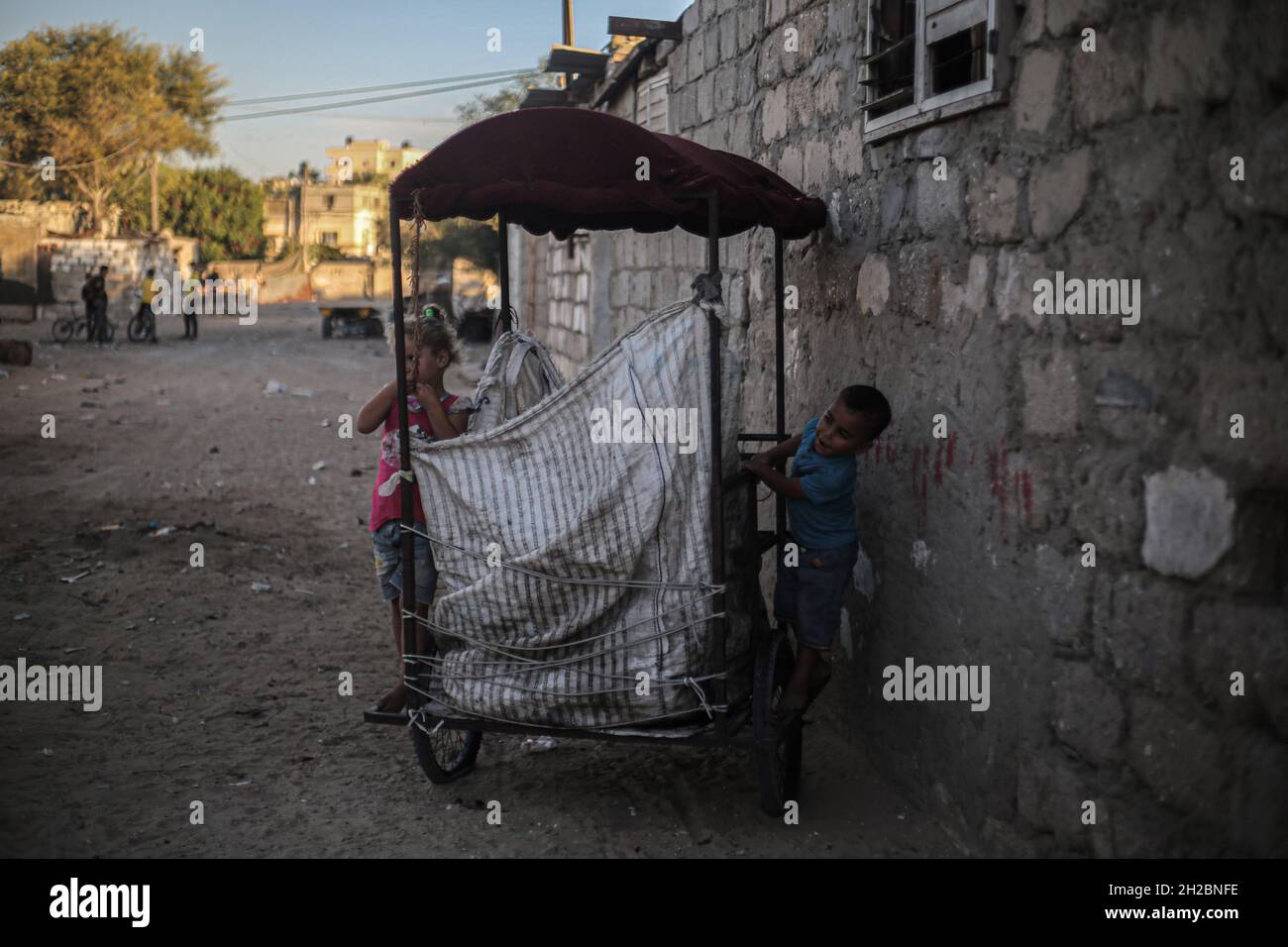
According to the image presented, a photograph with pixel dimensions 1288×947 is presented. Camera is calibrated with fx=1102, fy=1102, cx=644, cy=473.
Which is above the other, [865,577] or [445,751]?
[865,577]

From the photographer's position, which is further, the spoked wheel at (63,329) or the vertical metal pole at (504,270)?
the spoked wheel at (63,329)

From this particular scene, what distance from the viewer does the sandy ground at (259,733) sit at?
339 centimetres

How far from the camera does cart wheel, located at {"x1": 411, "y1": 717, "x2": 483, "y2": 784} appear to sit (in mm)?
3635

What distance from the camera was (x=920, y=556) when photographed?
349cm

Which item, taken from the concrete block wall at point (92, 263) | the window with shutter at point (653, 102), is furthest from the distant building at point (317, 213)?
the window with shutter at point (653, 102)

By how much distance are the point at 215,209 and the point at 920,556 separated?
5286 cm

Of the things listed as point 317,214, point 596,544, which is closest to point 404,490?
point 596,544

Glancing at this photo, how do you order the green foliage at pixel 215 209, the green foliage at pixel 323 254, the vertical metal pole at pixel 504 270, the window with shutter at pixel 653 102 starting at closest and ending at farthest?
the vertical metal pole at pixel 504 270
the window with shutter at pixel 653 102
the green foliage at pixel 323 254
the green foliage at pixel 215 209

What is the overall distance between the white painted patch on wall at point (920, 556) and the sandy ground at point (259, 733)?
Answer: 0.78m

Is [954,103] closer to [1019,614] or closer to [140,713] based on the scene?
[1019,614]

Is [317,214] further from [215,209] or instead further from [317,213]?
[215,209]

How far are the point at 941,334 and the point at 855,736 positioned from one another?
1534mm

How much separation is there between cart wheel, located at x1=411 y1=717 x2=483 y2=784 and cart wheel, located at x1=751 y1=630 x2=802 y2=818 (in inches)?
35.3

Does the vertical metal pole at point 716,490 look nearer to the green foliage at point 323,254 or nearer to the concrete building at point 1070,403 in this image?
the concrete building at point 1070,403
